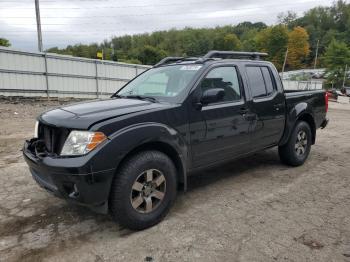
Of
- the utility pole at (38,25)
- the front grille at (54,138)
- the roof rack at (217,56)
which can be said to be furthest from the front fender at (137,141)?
the utility pole at (38,25)

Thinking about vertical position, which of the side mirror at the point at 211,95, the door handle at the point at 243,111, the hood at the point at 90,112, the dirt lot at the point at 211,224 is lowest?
the dirt lot at the point at 211,224

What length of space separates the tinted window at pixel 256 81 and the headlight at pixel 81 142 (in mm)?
2593

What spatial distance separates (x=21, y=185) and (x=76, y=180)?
2.25 meters

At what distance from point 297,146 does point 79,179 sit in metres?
4.14

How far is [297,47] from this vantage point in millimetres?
100938

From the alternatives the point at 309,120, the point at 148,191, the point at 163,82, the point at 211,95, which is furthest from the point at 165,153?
the point at 309,120

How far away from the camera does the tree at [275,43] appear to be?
302 ft

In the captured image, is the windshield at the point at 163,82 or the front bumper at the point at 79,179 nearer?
the front bumper at the point at 79,179

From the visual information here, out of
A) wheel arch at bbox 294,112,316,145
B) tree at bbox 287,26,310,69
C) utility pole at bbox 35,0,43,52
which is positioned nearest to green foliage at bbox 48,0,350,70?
tree at bbox 287,26,310,69

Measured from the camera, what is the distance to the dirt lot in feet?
9.81

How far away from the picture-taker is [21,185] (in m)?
4.70

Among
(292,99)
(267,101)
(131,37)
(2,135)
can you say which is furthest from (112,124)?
(131,37)

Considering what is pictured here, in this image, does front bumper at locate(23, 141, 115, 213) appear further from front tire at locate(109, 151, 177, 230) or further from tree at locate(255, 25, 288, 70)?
tree at locate(255, 25, 288, 70)

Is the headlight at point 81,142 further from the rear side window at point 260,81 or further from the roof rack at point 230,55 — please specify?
the rear side window at point 260,81
